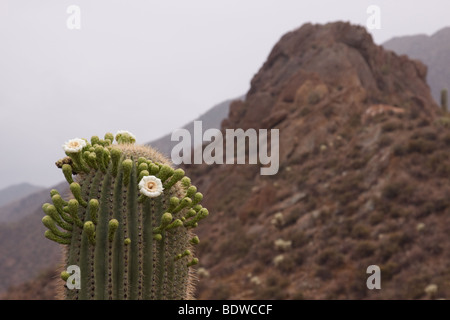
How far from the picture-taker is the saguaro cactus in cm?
284

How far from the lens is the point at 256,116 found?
31.5 metres

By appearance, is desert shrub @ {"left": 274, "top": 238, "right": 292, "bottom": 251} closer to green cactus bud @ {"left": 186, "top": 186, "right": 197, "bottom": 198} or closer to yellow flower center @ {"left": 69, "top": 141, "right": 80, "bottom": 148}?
green cactus bud @ {"left": 186, "top": 186, "right": 197, "bottom": 198}

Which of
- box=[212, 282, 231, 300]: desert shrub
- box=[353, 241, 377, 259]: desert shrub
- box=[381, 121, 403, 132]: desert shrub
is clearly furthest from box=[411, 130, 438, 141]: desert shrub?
box=[212, 282, 231, 300]: desert shrub

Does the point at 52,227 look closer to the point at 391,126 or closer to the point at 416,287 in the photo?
the point at 416,287

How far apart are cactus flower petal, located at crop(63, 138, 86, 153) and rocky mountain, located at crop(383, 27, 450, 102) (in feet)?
296

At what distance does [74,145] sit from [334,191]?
17.6 metres

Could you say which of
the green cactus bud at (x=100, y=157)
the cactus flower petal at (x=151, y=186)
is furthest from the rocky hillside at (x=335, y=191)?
the green cactus bud at (x=100, y=157)

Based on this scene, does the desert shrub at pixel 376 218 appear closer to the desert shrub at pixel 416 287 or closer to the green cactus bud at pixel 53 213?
the desert shrub at pixel 416 287

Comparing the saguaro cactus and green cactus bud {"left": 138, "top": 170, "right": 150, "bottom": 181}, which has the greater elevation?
green cactus bud {"left": 138, "top": 170, "right": 150, "bottom": 181}

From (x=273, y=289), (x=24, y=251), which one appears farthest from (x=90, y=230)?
(x=24, y=251)

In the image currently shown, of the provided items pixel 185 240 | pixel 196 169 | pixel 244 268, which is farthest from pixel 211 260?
pixel 185 240

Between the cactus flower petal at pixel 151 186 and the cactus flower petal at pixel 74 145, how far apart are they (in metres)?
0.51

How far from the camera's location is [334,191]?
1948cm
